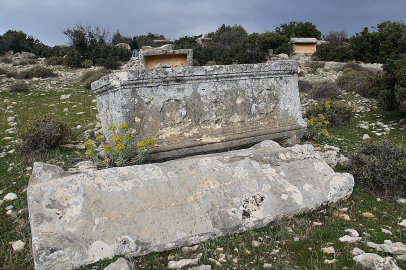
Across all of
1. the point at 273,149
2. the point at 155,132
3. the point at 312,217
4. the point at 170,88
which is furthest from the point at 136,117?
the point at 312,217

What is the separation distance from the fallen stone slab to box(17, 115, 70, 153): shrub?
2091 millimetres

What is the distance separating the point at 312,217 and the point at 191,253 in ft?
4.17

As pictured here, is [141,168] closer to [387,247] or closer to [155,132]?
[155,132]

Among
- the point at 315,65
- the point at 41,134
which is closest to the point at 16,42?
the point at 315,65

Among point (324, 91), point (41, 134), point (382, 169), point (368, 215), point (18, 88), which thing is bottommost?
point (368, 215)

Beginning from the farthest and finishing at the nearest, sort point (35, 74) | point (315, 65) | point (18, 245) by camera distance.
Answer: point (315, 65) < point (35, 74) < point (18, 245)

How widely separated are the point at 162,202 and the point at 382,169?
2536 millimetres

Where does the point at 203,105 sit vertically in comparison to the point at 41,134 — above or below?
above

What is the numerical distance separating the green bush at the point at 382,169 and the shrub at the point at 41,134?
453cm

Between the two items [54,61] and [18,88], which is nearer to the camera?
[18,88]

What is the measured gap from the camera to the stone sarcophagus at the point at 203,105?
13.0 ft

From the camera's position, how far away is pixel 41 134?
16.0 feet

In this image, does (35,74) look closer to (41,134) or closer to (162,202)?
Result: (41,134)

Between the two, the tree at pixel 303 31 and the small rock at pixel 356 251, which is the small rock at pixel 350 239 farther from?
the tree at pixel 303 31
